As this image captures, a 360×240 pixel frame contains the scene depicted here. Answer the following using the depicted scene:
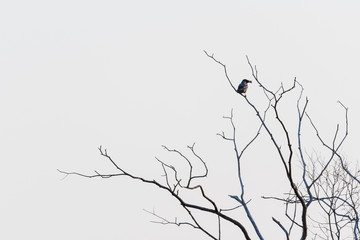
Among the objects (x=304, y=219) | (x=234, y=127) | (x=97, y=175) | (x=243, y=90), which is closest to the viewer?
(x=304, y=219)

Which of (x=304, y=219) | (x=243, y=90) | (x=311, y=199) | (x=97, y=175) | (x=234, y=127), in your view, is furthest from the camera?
(x=243, y=90)

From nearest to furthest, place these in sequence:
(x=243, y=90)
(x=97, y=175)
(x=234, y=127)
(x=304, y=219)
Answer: (x=304, y=219)
(x=97, y=175)
(x=234, y=127)
(x=243, y=90)

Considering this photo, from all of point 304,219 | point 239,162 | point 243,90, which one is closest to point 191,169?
point 239,162

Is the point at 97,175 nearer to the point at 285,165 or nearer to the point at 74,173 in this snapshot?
the point at 74,173

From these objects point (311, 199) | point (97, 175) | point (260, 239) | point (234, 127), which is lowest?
point (260, 239)

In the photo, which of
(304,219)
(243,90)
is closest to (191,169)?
(304,219)

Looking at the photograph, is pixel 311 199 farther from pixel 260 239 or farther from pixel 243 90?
pixel 243 90

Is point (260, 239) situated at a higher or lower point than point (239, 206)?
lower

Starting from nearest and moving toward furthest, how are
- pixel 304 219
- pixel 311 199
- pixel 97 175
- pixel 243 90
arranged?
pixel 304 219, pixel 311 199, pixel 97 175, pixel 243 90

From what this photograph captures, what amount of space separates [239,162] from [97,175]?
0.90 metres

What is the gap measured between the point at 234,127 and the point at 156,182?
100 centimetres

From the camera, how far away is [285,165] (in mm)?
2900

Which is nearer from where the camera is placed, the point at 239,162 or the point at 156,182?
the point at 156,182

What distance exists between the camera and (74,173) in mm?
3438
